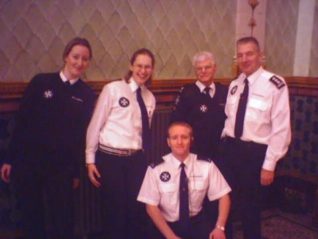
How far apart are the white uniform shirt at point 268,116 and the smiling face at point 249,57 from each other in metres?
0.04

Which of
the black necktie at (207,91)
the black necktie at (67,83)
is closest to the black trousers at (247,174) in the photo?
the black necktie at (207,91)

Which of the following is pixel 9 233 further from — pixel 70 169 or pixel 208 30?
pixel 208 30

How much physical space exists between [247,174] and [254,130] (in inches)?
11.2

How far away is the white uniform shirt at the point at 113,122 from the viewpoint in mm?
2373

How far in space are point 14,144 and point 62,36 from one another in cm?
83

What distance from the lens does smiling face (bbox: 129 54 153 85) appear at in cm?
239

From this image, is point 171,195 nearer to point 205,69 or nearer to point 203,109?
point 203,109

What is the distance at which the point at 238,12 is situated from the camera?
11.5ft

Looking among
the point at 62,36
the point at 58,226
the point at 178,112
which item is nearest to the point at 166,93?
the point at 178,112

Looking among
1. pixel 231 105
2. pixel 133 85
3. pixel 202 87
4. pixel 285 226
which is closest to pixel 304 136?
pixel 285 226

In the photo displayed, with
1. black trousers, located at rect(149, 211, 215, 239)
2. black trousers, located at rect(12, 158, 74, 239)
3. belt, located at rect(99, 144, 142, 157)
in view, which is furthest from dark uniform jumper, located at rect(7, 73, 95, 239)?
black trousers, located at rect(149, 211, 215, 239)

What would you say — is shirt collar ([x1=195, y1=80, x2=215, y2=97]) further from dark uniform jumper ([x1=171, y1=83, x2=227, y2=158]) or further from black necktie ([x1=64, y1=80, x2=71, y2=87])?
black necktie ([x1=64, y1=80, x2=71, y2=87])

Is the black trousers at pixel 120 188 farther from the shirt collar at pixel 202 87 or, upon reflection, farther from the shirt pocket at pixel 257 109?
the shirt pocket at pixel 257 109

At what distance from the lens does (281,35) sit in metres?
3.82
